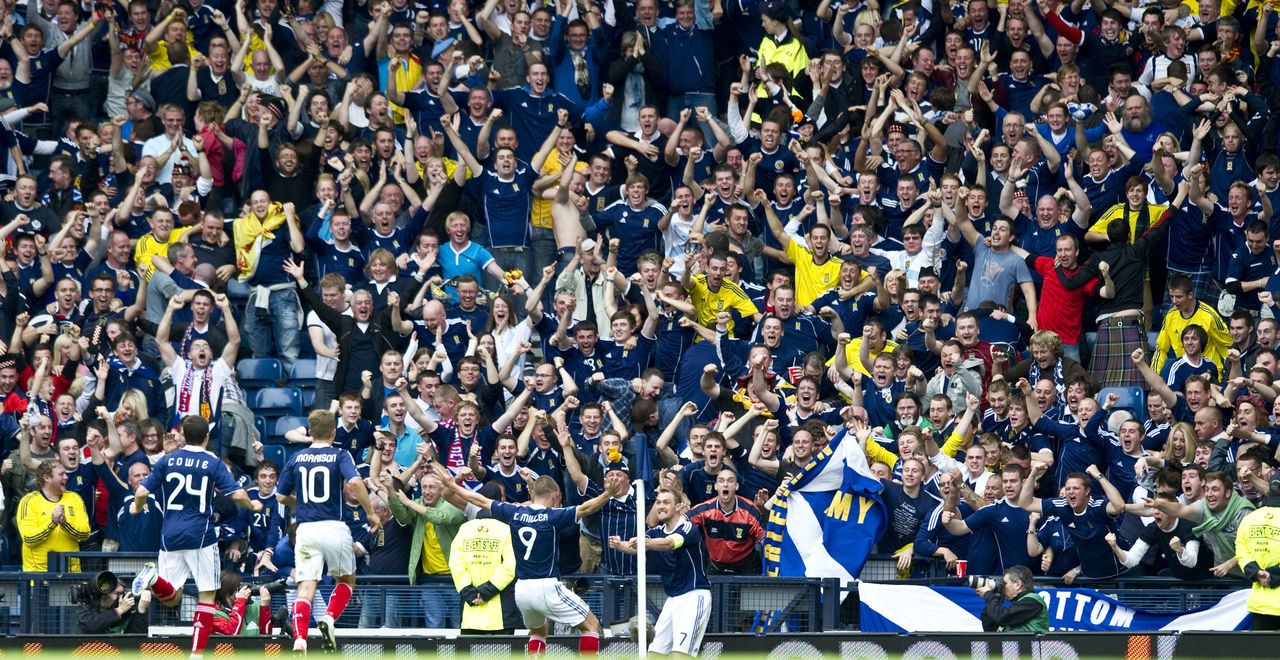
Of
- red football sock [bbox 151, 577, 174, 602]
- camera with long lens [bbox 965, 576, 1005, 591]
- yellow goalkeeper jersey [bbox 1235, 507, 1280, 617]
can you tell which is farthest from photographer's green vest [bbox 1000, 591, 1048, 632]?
red football sock [bbox 151, 577, 174, 602]

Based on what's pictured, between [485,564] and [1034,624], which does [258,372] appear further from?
[1034,624]

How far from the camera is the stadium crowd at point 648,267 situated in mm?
18375

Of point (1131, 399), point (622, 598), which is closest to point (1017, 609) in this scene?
point (622, 598)

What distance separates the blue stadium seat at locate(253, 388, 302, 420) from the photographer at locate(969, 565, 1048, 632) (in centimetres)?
883

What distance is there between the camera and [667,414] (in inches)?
797

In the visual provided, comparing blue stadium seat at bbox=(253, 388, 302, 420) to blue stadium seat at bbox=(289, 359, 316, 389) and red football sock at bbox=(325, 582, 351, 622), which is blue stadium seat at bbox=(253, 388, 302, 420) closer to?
blue stadium seat at bbox=(289, 359, 316, 389)

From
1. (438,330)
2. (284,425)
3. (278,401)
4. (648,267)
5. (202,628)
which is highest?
(648,267)

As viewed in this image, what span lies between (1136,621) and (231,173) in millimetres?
11874

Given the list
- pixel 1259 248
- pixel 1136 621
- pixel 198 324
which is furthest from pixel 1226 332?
pixel 198 324

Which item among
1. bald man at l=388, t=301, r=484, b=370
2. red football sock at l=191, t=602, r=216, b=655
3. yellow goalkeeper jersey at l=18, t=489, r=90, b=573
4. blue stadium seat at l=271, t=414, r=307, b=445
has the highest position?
bald man at l=388, t=301, r=484, b=370

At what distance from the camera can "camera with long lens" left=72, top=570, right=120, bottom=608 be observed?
52.1 feet

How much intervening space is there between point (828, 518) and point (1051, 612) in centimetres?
220

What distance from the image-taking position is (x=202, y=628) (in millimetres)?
15680

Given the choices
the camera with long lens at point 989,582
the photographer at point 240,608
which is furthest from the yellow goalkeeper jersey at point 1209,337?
the photographer at point 240,608
